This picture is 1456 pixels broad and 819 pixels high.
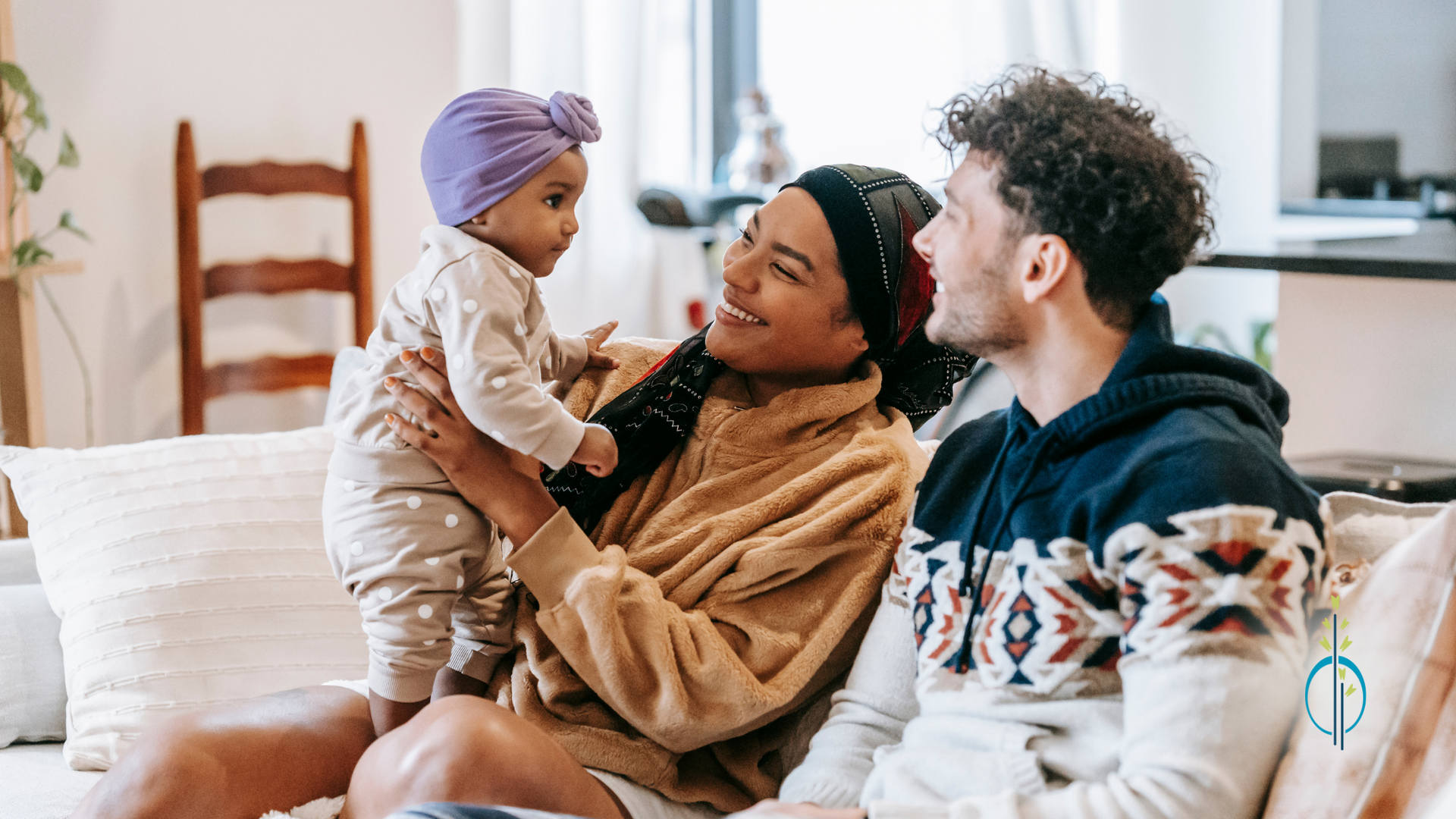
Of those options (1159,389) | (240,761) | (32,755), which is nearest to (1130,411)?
(1159,389)

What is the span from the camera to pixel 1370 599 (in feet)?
3.01

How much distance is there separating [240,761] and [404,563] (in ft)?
0.91

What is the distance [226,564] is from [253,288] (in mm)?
1782

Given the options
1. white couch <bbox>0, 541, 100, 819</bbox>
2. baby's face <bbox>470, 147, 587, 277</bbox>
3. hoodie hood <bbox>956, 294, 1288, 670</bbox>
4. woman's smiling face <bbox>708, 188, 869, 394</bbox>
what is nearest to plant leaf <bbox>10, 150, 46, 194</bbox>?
white couch <bbox>0, 541, 100, 819</bbox>

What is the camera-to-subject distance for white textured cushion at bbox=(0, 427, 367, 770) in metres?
1.52

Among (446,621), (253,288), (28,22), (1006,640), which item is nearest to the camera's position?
(1006,640)

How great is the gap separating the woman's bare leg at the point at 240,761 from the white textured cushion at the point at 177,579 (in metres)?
0.21

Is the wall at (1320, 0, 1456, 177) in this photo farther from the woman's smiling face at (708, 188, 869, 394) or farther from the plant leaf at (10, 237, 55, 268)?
the plant leaf at (10, 237, 55, 268)

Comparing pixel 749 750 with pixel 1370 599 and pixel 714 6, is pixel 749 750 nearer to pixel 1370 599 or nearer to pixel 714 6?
pixel 1370 599

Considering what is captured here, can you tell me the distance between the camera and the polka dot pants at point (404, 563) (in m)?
1.23

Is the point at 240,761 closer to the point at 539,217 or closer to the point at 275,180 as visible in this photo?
the point at 539,217

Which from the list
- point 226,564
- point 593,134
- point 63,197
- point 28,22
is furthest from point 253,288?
point 593,134

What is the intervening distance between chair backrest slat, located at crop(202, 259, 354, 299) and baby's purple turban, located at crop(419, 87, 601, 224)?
212cm

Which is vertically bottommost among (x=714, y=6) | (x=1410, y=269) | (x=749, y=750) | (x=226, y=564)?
(x=749, y=750)
